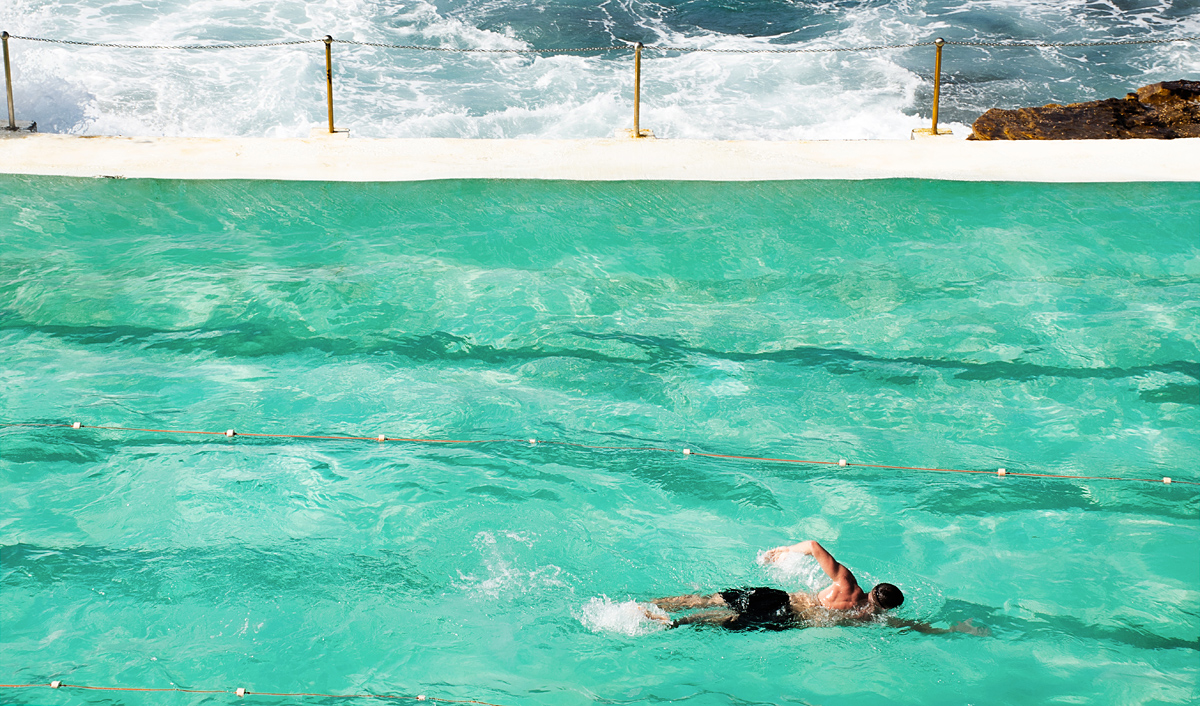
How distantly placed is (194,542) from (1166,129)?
10.9 m

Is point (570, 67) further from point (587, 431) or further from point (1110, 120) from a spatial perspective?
point (587, 431)

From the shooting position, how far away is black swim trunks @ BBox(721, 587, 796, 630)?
5031mm

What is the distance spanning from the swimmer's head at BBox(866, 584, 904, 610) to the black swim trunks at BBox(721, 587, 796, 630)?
0.39 m

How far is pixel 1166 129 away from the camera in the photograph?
11547 millimetres

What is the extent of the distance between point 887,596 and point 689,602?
37.3 inches

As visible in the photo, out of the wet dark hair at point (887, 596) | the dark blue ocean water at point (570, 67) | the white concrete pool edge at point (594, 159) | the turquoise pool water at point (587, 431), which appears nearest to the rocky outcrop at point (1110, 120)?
the white concrete pool edge at point (594, 159)

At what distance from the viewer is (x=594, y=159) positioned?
32.9ft

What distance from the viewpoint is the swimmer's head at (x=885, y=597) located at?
4969mm

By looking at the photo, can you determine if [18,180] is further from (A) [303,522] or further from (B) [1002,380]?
(B) [1002,380]

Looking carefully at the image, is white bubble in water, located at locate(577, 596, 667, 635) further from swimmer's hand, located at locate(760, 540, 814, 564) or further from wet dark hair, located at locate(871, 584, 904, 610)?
wet dark hair, located at locate(871, 584, 904, 610)

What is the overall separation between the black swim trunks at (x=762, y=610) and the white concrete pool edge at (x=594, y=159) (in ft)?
17.8

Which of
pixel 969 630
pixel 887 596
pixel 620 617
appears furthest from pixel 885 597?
pixel 620 617

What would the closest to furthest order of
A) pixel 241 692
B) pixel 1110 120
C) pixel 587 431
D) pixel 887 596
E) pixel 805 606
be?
pixel 241 692 → pixel 887 596 → pixel 805 606 → pixel 587 431 → pixel 1110 120

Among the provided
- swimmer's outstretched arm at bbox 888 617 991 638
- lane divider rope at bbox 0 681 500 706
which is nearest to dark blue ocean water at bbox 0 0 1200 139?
swimmer's outstretched arm at bbox 888 617 991 638
